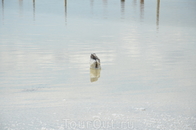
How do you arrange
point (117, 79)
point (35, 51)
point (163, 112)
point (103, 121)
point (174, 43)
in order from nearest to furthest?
point (103, 121), point (163, 112), point (117, 79), point (35, 51), point (174, 43)

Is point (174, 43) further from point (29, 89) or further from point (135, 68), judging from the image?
point (29, 89)

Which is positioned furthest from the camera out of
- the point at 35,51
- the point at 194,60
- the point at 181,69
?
the point at 35,51

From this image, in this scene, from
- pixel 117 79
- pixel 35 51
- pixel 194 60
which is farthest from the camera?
pixel 35 51

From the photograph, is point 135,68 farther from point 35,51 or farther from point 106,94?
point 35,51

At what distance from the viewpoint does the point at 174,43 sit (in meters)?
12.8

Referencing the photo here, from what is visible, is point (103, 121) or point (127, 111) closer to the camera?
point (103, 121)

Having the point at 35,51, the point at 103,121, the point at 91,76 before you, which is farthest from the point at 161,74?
Answer: the point at 35,51

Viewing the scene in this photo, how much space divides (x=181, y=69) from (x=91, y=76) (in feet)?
7.30

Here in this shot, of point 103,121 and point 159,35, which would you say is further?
point 159,35

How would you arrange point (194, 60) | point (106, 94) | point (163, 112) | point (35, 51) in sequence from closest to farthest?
point (163, 112) → point (106, 94) → point (194, 60) → point (35, 51)

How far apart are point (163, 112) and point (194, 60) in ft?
15.1

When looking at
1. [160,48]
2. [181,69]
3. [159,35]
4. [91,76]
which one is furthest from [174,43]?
[91,76]

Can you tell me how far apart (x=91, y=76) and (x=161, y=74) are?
1550mm

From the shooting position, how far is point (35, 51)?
35.7 ft
